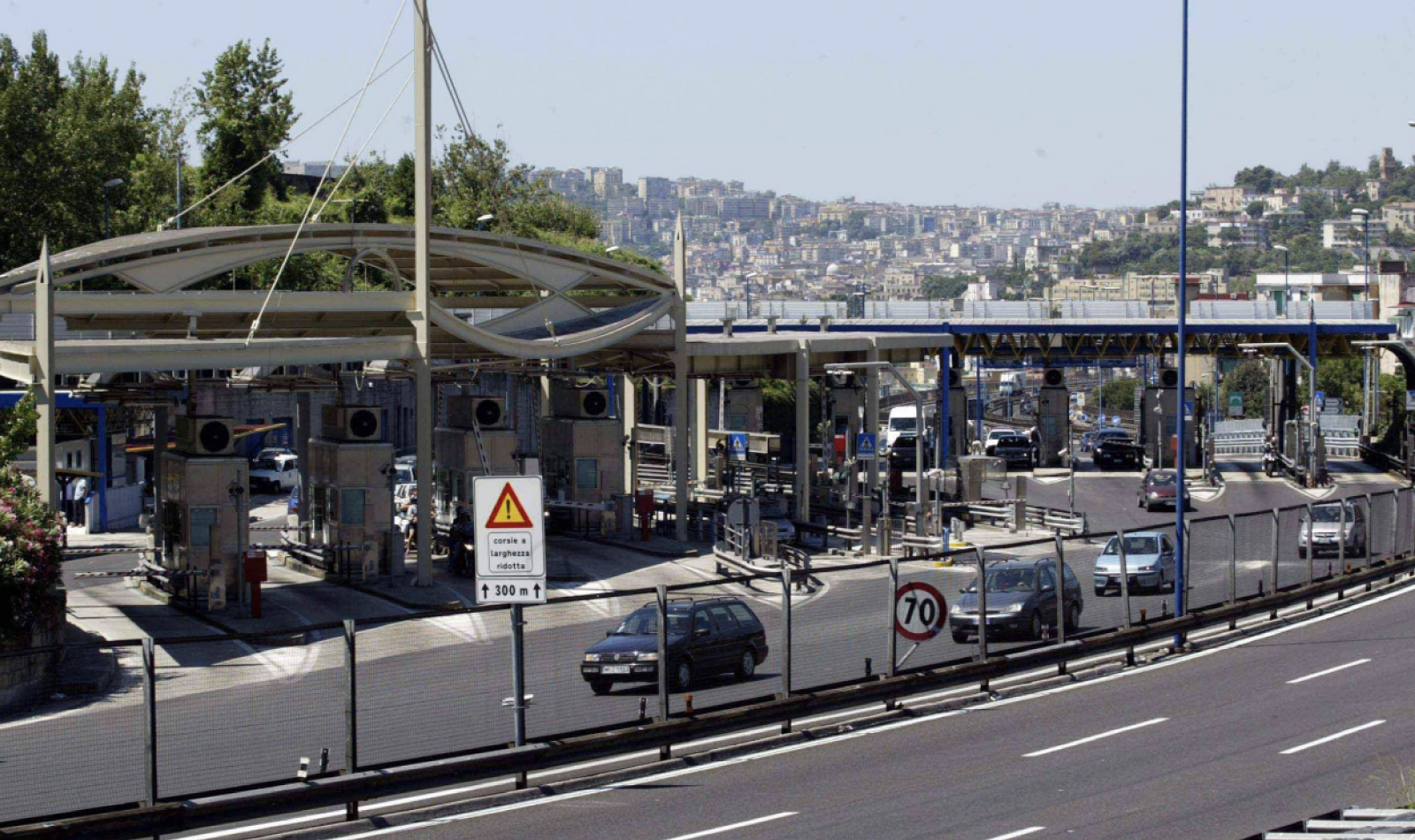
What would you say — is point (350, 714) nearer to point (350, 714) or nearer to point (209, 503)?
point (350, 714)

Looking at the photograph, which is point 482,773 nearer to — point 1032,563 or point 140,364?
point 1032,563

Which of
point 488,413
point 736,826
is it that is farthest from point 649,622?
point 488,413

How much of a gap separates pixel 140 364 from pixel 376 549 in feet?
27.9

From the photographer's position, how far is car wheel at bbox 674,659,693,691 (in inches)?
749

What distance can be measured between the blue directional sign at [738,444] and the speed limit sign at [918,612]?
3391 cm

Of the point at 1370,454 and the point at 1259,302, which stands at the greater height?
the point at 1259,302

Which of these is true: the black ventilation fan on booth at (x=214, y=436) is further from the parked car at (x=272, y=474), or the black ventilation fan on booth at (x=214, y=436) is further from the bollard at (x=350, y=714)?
the parked car at (x=272, y=474)

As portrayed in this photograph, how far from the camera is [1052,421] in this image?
74.4 m

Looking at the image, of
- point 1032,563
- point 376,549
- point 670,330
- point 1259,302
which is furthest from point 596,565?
point 1259,302

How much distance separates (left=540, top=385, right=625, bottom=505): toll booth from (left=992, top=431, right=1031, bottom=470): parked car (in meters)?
32.5

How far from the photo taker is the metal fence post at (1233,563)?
87.0ft

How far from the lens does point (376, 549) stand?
3659cm

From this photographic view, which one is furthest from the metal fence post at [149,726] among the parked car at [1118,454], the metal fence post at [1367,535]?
the parked car at [1118,454]

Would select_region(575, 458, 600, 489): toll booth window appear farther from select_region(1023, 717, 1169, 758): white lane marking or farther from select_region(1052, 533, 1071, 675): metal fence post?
select_region(1023, 717, 1169, 758): white lane marking
